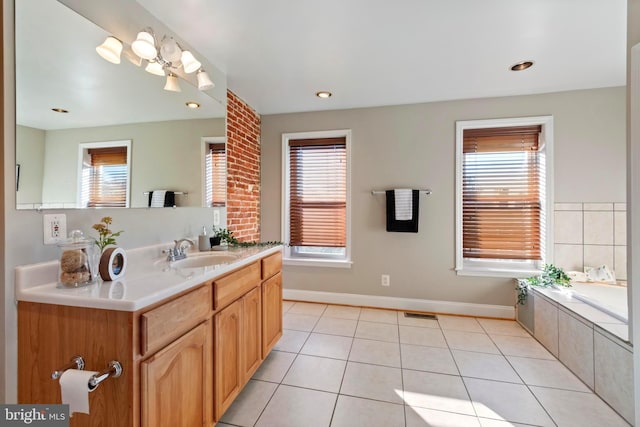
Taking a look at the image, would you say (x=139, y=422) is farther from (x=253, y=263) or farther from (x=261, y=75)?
(x=261, y=75)

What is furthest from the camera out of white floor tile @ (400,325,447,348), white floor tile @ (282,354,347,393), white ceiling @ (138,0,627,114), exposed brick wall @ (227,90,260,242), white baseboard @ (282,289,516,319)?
white baseboard @ (282,289,516,319)

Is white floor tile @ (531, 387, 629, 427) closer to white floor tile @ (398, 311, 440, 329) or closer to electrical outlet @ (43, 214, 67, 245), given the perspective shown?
white floor tile @ (398, 311, 440, 329)

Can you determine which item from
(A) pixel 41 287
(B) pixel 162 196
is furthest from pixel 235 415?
(B) pixel 162 196

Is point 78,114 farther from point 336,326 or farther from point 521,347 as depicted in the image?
point 521,347

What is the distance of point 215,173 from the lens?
7.29 ft

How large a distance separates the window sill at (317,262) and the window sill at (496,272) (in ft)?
4.01

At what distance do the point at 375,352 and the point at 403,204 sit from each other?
1488 millimetres

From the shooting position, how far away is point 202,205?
2.12 m

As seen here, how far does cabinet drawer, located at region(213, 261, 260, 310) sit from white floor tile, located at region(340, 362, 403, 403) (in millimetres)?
907

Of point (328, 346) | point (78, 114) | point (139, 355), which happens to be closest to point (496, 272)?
point (328, 346)

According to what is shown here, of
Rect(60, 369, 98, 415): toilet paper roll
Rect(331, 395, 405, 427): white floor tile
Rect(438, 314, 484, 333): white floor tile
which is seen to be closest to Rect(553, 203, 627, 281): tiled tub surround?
Rect(438, 314, 484, 333): white floor tile

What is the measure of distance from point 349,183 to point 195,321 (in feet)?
7.49

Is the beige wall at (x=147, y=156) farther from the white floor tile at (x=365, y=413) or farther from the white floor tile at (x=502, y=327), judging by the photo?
the white floor tile at (x=502, y=327)

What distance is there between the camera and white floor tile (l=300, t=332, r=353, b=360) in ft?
7.09
